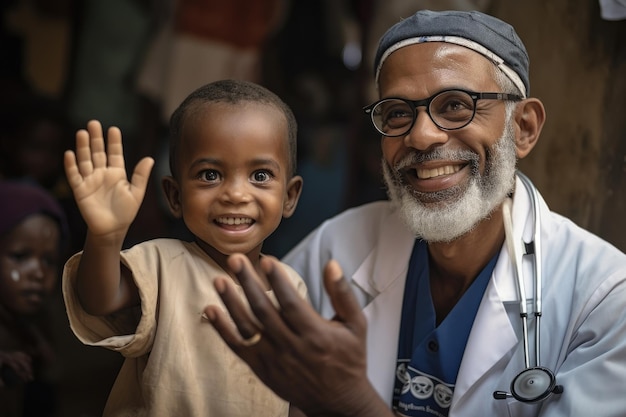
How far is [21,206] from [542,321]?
81.8 inches

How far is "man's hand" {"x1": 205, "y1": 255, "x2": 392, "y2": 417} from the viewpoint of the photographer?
150 cm

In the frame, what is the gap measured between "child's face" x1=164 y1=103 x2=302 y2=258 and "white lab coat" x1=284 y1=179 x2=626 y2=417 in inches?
27.3

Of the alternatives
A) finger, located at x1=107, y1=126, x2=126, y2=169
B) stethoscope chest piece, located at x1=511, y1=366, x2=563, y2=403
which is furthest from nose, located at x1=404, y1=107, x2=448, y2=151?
finger, located at x1=107, y1=126, x2=126, y2=169

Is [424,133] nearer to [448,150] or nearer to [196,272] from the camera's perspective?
[448,150]

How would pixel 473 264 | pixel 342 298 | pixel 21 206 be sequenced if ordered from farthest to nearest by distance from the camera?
1. pixel 21 206
2. pixel 473 264
3. pixel 342 298

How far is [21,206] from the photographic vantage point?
9.77 feet

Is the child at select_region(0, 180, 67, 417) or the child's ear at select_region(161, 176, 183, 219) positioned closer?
the child's ear at select_region(161, 176, 183, 219)

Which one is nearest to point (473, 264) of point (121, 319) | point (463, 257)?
point (463, 257)

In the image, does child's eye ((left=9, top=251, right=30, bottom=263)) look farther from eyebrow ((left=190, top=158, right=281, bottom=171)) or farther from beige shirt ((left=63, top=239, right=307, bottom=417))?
eyebrow ((left=190, top=158, right=281, bottom=171))

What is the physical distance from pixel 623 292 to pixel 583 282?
0.40 feet

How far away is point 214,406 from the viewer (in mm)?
1877

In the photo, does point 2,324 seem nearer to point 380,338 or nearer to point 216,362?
point 216,362

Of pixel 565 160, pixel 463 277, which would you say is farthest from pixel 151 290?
pixel 565 160

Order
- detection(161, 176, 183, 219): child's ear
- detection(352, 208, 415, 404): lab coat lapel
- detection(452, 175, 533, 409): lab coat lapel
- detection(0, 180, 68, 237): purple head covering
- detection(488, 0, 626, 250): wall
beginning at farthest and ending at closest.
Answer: detection(0, 180, 68, 237): purple head covering
detection(488, 0, 626, 250): wall
detection(352, 208, 415, 404): lab coat lapel
detection(452, 175, 533, 409): lab coat lapel
detection(161, 176, 183, 219): child's ear
